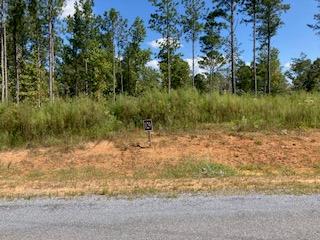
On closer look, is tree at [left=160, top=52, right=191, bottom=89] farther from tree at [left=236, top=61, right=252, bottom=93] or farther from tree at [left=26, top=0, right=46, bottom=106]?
tree at [left=26, top=0, right=46, bottom=106]

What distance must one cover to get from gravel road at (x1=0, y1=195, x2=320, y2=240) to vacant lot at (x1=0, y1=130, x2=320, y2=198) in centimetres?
225

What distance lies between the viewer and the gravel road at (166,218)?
218 inches

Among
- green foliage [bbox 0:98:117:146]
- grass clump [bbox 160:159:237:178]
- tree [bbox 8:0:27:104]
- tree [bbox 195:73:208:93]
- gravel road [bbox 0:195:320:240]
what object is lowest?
grass clump [bbox 160:159:237:178]

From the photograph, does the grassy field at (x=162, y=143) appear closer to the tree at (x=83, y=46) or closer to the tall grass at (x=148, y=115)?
the tall grass at (x=148, y=115)

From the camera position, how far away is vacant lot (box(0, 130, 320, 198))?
36.1ft

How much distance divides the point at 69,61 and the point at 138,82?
1116 cm

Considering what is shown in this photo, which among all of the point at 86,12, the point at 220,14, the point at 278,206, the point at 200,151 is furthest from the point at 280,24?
the point at 278,206

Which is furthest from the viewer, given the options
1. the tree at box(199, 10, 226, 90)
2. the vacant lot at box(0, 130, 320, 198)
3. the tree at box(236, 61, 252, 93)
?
the tree at box(236, 61, 252, 93)

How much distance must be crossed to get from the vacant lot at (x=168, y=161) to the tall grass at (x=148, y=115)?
3.26 ft

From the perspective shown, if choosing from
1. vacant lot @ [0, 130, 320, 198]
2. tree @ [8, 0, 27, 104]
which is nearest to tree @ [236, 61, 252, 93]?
tree @ [8, 0, 27, 104]

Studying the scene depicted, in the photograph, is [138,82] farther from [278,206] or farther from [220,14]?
[278,206]

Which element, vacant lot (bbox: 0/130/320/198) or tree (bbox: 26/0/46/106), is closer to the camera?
vacant lot (bbox: 0/130/320/198)

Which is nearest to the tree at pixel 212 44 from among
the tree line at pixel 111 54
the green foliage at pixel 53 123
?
the tree line at pixel 111 54

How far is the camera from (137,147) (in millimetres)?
14875
